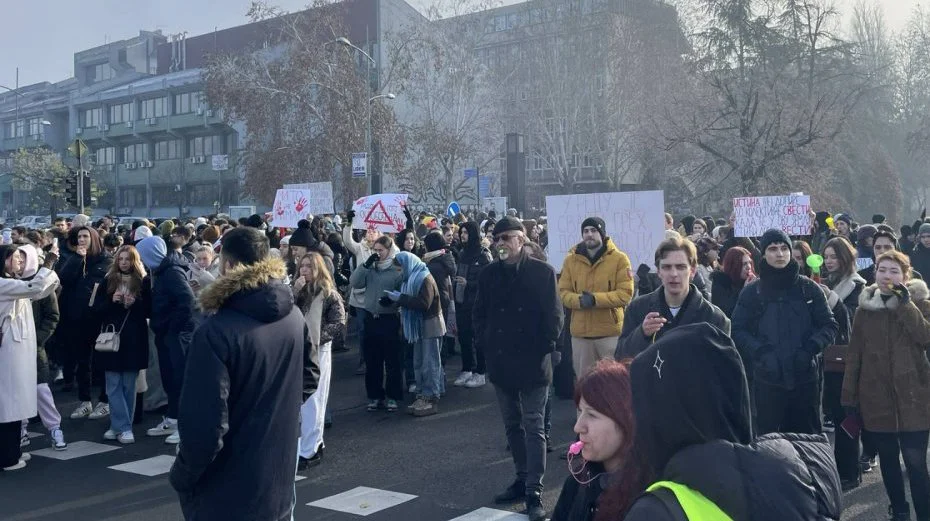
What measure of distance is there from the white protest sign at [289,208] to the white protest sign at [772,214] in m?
7.19

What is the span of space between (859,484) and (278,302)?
5.01m

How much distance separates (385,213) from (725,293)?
6.34 meters

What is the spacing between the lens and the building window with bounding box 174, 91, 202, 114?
7112 centimetres

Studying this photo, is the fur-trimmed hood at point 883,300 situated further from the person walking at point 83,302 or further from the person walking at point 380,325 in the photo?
the person walking at point 83,302

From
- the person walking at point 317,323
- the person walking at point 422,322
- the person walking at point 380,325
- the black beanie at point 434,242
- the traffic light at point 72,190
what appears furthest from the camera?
the traffic light at point 72,190

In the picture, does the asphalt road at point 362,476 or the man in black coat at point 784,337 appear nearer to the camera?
the man in black coat at point 784,337

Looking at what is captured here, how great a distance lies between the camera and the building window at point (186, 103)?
2800 inches

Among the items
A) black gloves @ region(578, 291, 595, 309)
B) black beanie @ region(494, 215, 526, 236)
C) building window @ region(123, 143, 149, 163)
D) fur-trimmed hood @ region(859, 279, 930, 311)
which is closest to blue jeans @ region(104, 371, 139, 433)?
black beanie @ region(494, 215, 526, 236)

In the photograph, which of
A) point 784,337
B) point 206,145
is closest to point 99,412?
point 784,337

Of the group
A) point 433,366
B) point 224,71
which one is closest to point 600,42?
point 224,71

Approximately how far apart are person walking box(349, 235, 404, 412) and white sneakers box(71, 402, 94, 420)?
3027 mm

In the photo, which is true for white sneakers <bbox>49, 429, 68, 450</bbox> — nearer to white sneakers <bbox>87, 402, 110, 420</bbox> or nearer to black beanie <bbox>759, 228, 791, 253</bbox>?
white sneakers <bbox>87, 402, 110, 420</bbox>

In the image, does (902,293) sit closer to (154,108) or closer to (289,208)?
(289,208)

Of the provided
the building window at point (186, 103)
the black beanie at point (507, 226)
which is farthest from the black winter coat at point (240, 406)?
Result: the building window at point (186, 103)
